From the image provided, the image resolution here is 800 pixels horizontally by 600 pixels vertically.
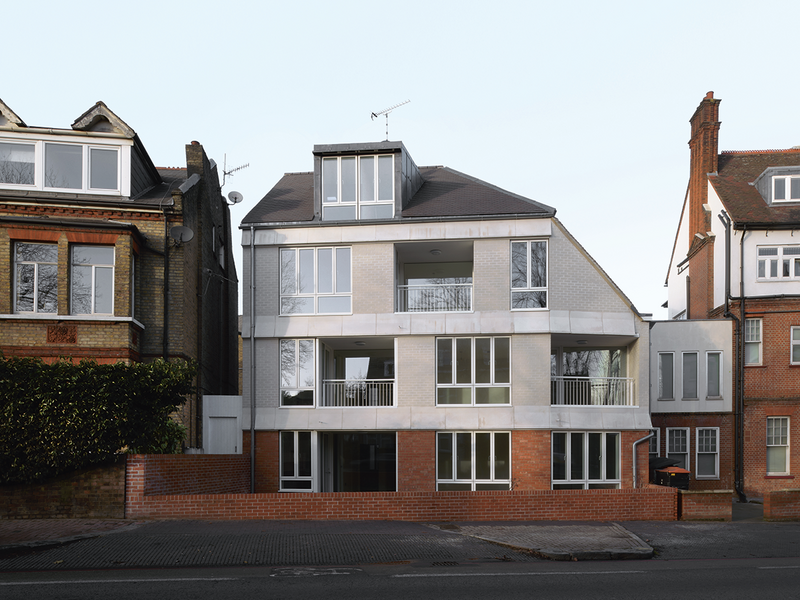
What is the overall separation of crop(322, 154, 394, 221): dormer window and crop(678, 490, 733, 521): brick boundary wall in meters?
10.9

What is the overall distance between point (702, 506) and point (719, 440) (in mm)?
8769

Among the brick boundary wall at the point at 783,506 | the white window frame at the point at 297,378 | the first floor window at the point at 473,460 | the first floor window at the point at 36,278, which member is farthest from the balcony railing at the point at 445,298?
the first floor window at the point at 36,278

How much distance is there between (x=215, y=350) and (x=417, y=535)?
12.9 m

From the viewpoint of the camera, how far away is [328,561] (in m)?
11.5

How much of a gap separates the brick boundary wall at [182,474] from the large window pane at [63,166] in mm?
8378

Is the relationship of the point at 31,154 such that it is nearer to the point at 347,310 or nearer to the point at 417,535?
the point at 347,310

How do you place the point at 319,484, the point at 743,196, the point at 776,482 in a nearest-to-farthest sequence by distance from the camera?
the point at 319,484 < the point at 776,482 < the point at 743,196

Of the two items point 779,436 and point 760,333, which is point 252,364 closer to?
point 760,333

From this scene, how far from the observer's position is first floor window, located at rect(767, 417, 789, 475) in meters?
24.0

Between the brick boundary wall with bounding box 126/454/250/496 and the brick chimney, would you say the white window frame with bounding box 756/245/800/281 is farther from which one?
the brick boundary wall with bounding box 126/454/250/496

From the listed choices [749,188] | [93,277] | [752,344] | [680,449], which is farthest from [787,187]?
[93,277]

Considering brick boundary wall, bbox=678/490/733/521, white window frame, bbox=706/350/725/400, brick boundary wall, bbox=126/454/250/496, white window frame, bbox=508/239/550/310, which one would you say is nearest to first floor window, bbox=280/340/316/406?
brick boundary wall, bbox=126/454/250/496

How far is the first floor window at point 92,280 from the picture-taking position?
18.5 meters

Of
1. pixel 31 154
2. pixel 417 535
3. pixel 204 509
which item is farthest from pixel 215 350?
pixel 417 535
